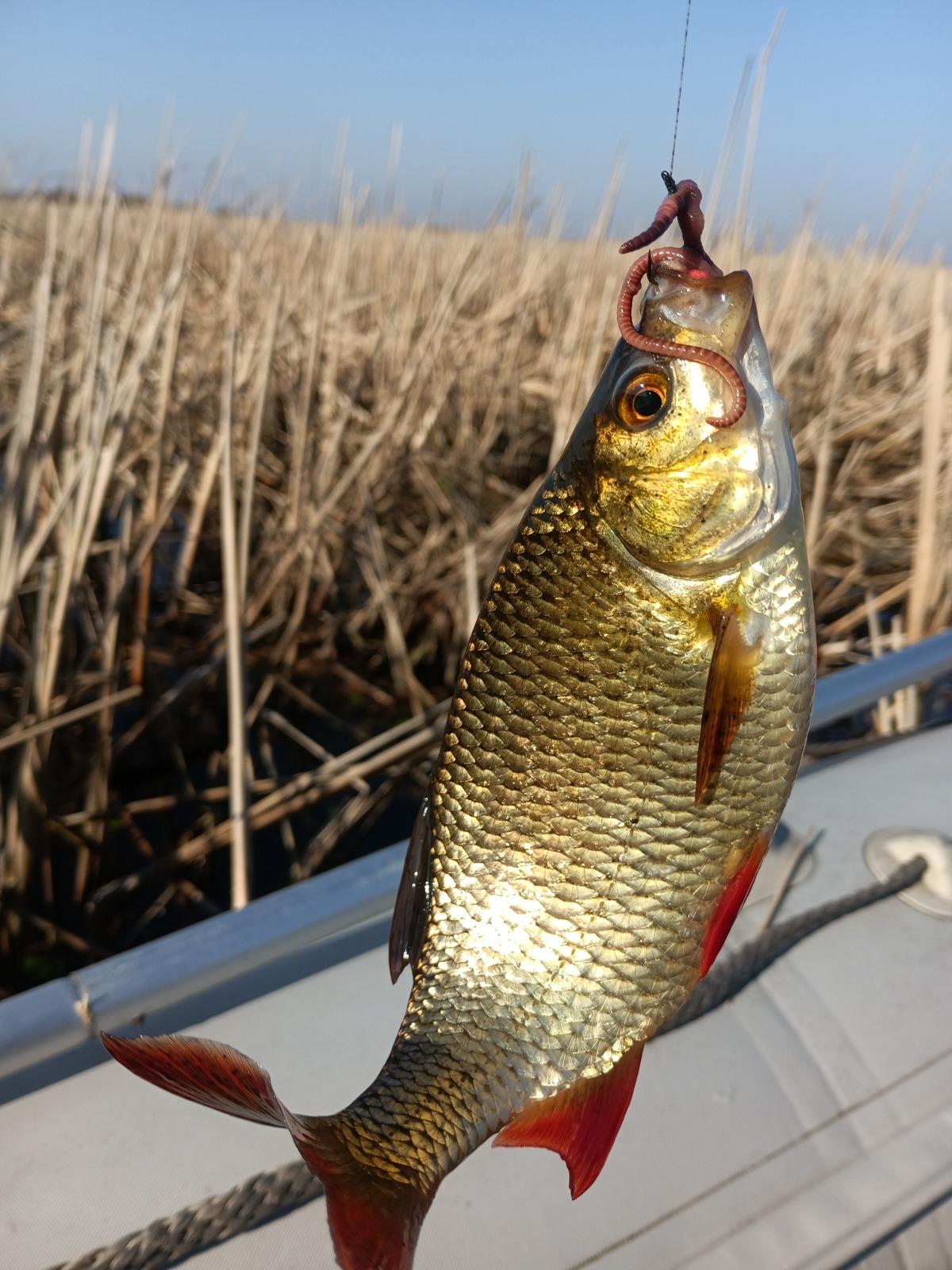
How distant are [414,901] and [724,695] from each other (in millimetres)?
308

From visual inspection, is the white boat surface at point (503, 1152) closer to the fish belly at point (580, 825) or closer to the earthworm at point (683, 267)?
the fish belly at point (580, 825)

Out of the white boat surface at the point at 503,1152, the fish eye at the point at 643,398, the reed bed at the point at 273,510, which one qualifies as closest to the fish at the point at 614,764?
the fish eye at the point at 643,398

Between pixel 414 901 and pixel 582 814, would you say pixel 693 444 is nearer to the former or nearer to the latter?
pixel 582 814

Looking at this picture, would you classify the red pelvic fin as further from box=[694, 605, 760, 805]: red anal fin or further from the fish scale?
box=[694, 605, 760, 805]: red anal fin

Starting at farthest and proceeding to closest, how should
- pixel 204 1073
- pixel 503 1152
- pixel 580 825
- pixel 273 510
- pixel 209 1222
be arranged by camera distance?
pixel 273 510
pixel 503 1152
pixel 209 1222
pixel 580 825
pixel 204 1073

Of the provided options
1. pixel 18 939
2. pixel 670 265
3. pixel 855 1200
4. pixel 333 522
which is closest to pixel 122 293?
pixel 333 522

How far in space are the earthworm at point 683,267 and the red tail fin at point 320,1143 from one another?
571 mm

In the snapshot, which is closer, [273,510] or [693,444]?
[693,444]

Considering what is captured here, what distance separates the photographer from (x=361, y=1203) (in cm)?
62

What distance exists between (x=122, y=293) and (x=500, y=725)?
3.10 m

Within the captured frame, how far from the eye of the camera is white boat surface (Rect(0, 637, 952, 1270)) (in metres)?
1.09

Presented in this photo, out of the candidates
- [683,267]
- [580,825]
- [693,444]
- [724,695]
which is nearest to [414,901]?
[580,825]

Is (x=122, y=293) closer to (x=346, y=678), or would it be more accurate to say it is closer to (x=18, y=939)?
(x=346, y=678)

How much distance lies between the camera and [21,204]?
119 inches
